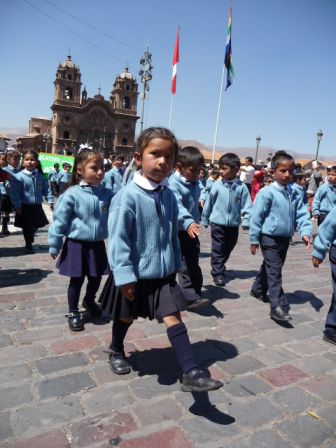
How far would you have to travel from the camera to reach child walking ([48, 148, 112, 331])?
3350 mm

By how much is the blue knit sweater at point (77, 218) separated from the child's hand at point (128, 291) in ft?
3.98

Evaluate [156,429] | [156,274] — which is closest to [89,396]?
[156,429]

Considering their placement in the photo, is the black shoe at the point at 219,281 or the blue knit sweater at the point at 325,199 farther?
the blue knit sweater at the point at 325,199

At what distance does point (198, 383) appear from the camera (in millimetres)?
2043

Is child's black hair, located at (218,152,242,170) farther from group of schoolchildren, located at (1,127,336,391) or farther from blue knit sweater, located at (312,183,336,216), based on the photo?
blue knit sweater, located at (312,183,336,216)

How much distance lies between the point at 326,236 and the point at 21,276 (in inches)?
147

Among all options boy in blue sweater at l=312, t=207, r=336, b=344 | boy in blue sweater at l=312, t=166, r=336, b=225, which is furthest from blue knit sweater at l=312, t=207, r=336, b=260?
boy in blue sweater at l=312, t=166, r=336, b=225

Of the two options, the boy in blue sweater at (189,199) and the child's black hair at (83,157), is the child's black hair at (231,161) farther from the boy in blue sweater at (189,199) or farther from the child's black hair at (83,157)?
the child's black hair at (83,157)

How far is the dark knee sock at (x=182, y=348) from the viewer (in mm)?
2133

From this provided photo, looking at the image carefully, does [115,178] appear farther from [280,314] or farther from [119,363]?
[119,363]

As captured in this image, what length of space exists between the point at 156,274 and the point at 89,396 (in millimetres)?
864

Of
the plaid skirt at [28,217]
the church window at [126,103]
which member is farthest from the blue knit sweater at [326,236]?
the church window at [126,103]

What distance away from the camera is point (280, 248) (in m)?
3.99

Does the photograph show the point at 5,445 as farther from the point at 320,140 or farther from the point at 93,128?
the point at 93,128
